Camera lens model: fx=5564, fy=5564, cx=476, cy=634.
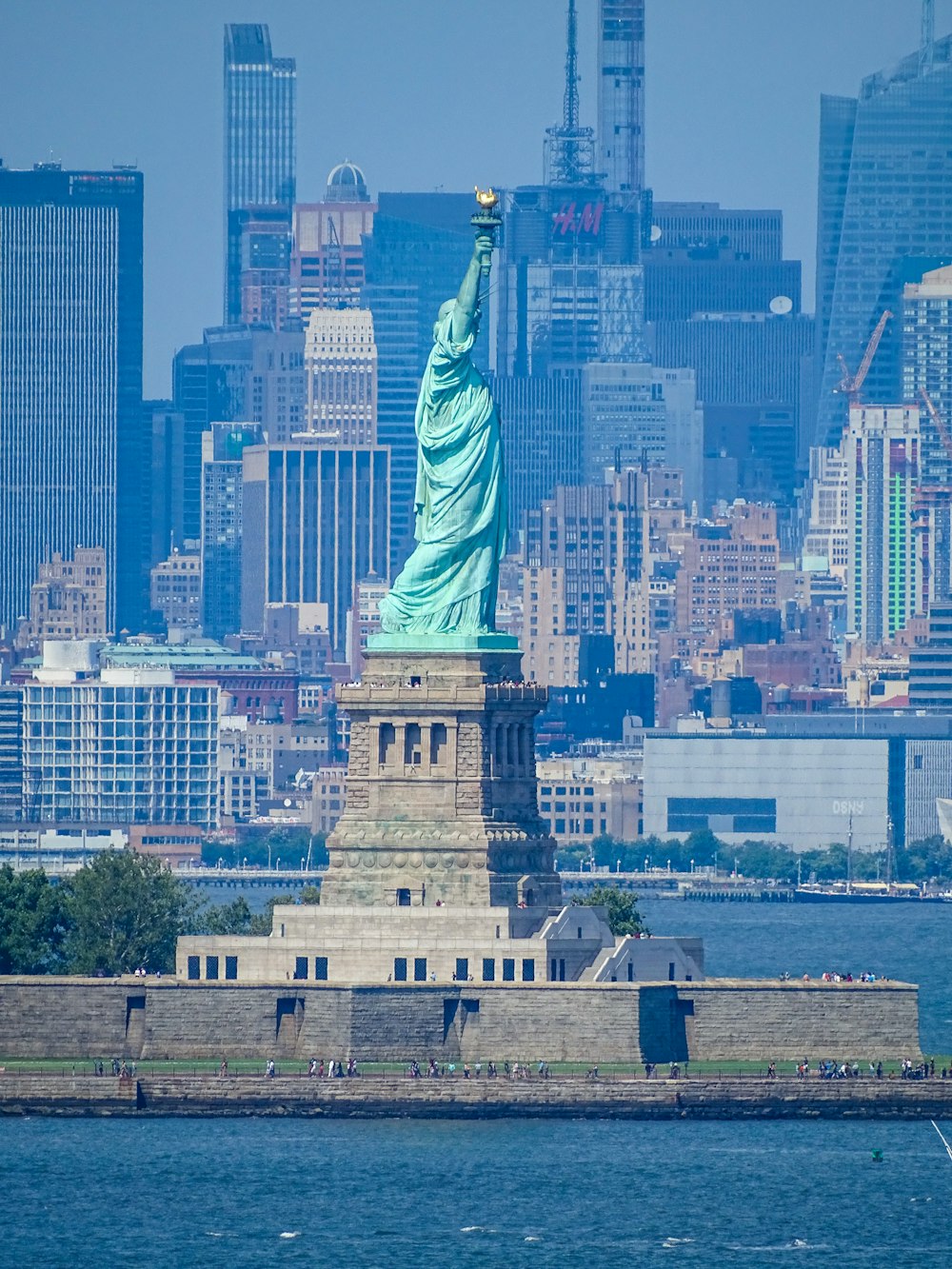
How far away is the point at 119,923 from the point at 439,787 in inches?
395

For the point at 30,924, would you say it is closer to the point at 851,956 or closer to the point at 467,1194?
the point at 467,1194

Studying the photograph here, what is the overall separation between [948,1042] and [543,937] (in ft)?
50.6

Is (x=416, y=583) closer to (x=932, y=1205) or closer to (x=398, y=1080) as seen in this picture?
(x=398, y=1080)

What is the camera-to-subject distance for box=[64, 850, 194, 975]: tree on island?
404 ft

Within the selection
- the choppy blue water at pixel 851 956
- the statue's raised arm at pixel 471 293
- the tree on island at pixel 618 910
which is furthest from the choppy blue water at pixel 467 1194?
the statue's raised arm at pixel 471 293

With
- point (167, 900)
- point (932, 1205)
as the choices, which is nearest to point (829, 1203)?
point (932, 1205)

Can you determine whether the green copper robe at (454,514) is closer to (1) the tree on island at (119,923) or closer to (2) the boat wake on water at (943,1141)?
(1) the tree on island at (119,923)

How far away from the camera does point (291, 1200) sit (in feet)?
338

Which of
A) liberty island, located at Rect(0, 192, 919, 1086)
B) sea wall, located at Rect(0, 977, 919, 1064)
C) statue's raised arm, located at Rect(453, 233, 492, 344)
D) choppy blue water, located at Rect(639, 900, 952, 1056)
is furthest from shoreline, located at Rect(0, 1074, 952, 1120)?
statue's raised arm, located at Rect(453, 233, 492, 344)

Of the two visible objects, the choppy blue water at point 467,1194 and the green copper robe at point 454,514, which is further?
the green copper robe at point 454,514

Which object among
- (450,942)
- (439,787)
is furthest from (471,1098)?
→ (439,787)

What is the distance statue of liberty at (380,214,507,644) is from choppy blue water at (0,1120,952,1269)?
45.3 feet

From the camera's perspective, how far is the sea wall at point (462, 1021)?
11319 centimetres

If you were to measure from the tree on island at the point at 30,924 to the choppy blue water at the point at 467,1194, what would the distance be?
11.8 metres
